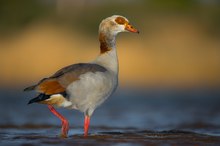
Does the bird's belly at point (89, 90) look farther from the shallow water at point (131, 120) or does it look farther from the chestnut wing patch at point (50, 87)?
the shallow water at point (131, 120)

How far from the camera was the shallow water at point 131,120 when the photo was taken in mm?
10789

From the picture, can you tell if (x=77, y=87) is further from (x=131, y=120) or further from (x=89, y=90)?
(x=131, y=120)

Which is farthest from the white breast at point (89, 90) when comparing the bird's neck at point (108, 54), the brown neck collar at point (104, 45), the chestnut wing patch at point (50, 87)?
the brown neck collar at point (104, 45)

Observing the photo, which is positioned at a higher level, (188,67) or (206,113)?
(188,67)

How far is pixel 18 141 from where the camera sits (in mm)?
10570

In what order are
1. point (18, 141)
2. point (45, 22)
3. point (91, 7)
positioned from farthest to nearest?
point (91, 7) → point (45, 22) → point (18, 141)

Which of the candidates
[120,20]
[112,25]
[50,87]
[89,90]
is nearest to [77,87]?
[89,90]

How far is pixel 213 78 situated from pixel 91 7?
1292cm

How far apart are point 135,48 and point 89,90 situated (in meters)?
20.2

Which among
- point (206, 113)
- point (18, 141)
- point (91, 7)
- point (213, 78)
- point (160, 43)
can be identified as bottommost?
point (18, 141)

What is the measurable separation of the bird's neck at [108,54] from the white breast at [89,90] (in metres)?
0.43

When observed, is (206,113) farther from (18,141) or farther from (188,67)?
(188,67)

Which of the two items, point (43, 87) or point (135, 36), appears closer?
point (43, 87)


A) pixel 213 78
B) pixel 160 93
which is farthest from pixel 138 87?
pixel 213 78
